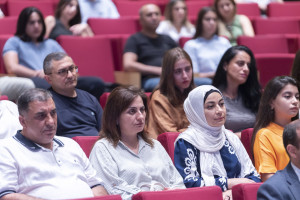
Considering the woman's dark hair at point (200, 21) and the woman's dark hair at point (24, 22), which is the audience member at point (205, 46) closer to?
the woman's dark hair at point (200, 21)

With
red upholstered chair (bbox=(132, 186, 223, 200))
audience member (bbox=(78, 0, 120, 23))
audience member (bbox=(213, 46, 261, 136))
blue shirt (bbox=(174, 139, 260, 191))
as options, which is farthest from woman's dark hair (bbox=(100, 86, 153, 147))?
audience member (bbox=(78, 0, 120, 23))

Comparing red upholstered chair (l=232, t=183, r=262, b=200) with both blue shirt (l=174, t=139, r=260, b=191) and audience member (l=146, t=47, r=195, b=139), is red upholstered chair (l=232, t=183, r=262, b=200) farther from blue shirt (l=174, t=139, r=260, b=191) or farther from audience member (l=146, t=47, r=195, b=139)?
audience member (l=146, t=47, r=195, b=139)

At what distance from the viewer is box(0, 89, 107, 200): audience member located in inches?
34.4

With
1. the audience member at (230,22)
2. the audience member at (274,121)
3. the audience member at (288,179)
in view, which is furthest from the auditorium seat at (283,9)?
the audience member at (288,179)

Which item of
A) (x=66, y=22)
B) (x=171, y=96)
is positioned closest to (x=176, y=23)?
(x=66, y=22)

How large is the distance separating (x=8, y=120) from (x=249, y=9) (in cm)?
128

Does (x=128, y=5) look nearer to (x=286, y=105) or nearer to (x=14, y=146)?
(x=286, y=105)

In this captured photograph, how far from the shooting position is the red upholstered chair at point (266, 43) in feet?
5.91

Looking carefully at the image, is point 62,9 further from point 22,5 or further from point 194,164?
point 194,164

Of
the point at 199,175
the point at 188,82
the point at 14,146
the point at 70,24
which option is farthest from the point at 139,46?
the point at 14,146

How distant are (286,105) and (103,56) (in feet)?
2.15

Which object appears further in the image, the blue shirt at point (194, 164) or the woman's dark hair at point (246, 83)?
the woman's dark hair at point (246, 83)

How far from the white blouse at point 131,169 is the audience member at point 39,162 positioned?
0.09 ft

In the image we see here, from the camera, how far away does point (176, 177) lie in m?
1.01
